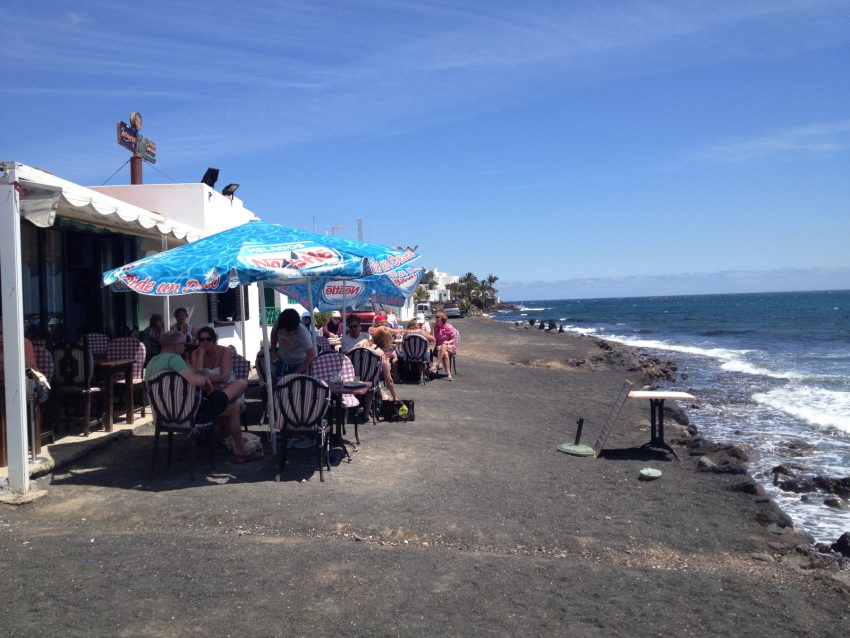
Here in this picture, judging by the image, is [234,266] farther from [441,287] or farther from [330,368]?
[441,287]

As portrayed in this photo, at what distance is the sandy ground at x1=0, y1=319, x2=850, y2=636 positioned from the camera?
3.92 meters

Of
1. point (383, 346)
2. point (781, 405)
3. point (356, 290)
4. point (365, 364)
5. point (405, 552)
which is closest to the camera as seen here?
point (405, 552)

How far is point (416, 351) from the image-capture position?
14328mm

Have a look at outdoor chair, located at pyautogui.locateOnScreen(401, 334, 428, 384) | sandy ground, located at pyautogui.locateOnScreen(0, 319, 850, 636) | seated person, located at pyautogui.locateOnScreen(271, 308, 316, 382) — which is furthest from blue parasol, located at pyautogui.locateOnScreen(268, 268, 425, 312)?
sandy ground, located at pyautogui.locateOnScreen(0, 319, 850, 636)

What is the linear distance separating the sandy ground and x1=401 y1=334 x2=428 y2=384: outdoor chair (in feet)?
19.1

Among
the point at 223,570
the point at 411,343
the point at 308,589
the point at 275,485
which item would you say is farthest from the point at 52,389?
the point at 411,343

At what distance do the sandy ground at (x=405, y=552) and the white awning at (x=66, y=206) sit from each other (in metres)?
2.37

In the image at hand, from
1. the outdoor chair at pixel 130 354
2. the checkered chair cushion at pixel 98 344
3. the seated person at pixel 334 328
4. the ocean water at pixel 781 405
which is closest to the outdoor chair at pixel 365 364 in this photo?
the outdoor chair at pixel 130 354

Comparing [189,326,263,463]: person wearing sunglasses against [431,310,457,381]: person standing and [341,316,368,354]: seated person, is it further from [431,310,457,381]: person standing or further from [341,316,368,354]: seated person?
[431,310,457,381]: person standing

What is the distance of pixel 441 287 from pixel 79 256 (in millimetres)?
96447

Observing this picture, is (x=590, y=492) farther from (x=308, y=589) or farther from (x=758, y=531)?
(x=308, y=589)

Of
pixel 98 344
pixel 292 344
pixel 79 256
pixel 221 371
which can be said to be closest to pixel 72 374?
pixel 98 344

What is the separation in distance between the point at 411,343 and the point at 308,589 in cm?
1011

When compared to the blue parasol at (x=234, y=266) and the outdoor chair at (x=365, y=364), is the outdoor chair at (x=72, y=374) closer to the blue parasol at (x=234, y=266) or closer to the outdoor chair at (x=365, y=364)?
the blue parasol at (x=234, y=266)
